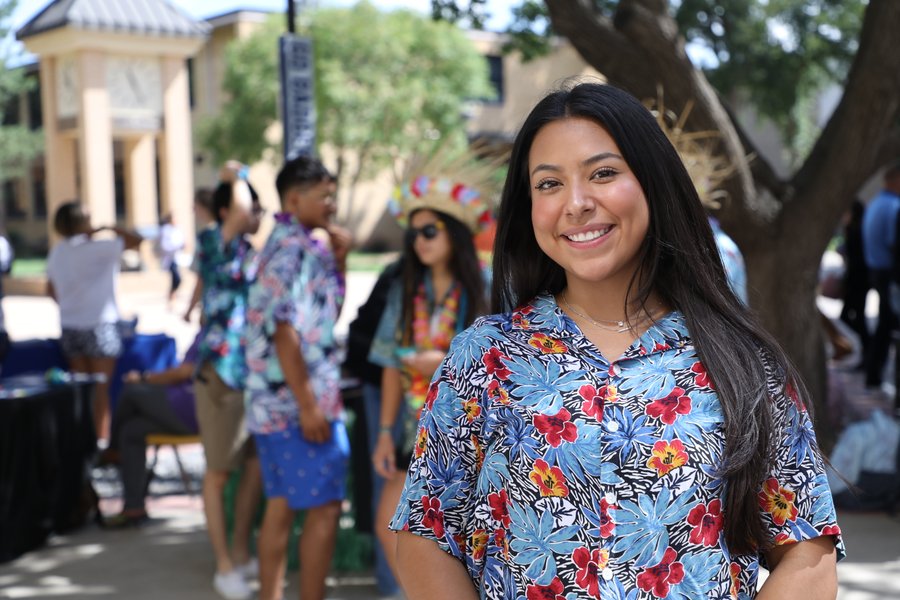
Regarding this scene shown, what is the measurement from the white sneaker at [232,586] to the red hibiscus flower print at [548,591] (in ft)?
12.1

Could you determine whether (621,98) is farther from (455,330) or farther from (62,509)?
(62,509)

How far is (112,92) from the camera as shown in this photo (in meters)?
26.6

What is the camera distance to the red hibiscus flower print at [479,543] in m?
1.91

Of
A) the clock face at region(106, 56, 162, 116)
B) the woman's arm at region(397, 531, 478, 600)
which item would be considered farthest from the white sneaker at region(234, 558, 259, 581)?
the clock face at region(106, 56, 162, 116)

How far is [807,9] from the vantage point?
2278 centimetres

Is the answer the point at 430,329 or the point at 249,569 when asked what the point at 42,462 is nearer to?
the point at 249,569

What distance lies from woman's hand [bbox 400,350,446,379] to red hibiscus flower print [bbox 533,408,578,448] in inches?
97.7

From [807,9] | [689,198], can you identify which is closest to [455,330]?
[689,198]

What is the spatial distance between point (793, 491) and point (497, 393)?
1.68 feet

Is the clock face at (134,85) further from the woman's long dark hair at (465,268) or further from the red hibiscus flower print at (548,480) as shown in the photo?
the red hibiscus flower print at (548,480)

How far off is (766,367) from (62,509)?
5.32 metres

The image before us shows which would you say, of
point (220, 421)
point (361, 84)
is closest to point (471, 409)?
point (220, 421)

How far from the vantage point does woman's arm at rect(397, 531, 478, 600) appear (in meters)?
1.89

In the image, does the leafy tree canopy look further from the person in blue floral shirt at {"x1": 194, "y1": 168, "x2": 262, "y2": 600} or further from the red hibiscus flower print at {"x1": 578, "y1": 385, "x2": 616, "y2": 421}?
the red hibiscus flower print at {"x1": 578, "y1": 385, "x2": 616, "y2": 421}
